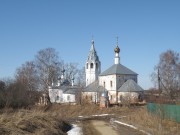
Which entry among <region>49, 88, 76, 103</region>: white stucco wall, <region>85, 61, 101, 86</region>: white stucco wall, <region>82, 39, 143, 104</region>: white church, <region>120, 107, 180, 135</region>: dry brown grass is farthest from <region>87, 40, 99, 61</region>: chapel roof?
<region>120, 107, 180, 135</region>: dry brown grass

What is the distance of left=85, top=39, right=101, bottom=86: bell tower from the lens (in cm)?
7438

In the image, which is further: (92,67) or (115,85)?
(92,67)

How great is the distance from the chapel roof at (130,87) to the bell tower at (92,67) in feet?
38.2

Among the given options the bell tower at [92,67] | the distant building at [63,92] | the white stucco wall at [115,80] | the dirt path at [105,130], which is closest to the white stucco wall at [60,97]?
the distant building at [63,92]

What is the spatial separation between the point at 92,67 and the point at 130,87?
15839mm

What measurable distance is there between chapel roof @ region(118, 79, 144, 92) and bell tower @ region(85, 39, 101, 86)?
38.2 ft

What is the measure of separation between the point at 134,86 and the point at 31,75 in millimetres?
19644

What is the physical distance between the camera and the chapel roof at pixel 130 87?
198ft

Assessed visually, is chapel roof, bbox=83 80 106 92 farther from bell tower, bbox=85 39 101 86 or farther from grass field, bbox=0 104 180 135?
grass field, bbox=0 104 180 135

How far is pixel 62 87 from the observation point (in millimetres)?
78312

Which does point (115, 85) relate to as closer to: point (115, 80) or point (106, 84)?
point (115, 80)

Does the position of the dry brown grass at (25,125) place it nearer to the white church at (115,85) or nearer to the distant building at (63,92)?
the white church at (115,85)

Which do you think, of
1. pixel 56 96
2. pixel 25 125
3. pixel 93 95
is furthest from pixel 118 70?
pixel 25 125

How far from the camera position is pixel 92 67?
7481 cm
